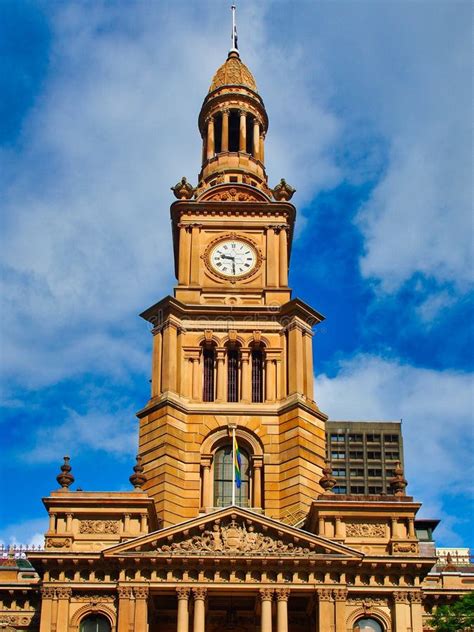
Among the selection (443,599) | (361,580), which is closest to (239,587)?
(361,580)

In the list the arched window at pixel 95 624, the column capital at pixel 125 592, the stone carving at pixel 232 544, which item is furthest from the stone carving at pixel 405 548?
the arched window at pixel 95 624

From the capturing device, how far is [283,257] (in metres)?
62.8

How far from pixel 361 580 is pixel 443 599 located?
5438mm

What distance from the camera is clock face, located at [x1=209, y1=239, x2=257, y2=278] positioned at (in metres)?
62.4

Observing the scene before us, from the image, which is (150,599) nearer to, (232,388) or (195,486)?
(195,486)

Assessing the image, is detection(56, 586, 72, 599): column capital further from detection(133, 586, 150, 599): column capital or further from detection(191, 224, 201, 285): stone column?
detection(191, 224, 201, 285): stone column

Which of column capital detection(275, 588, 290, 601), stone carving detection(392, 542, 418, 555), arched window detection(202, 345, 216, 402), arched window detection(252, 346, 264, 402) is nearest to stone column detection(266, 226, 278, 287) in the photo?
arched window detection(252, 346, 264, 402)

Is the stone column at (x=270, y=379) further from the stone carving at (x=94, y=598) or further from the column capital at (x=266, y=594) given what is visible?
the stone carving at (x=94, y=598)

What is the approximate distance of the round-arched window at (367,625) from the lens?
4912cm

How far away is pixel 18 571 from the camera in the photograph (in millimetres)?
53812

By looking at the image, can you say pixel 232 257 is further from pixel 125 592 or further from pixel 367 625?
pixel 367 625

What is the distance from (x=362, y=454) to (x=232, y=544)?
69.5 meters

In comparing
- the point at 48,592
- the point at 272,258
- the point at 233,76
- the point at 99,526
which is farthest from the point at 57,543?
the point at 233,76

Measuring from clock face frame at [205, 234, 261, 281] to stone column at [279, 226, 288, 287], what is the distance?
1298 mm
